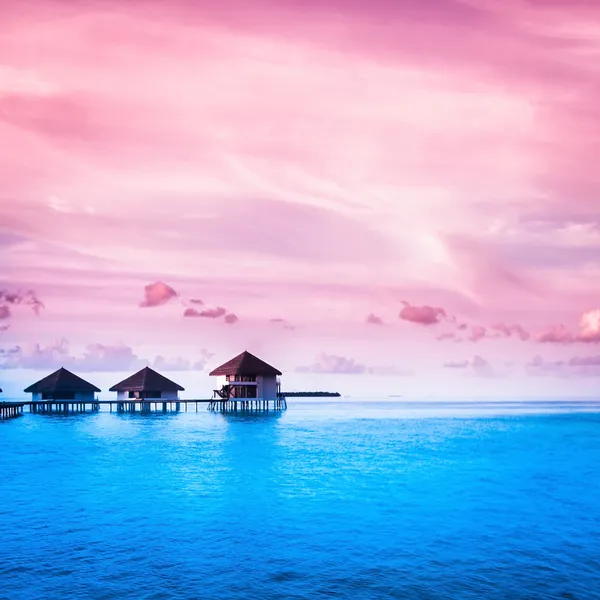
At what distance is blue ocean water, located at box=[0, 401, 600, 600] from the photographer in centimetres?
1744

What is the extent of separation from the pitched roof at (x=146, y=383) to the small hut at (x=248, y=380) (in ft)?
22.7

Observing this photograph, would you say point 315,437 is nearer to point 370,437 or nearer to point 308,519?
point 370,437

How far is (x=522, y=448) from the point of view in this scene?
54.6m

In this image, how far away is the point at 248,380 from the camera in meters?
90.0

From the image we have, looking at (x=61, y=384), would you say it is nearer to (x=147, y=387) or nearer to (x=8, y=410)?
(x=8, y=410)

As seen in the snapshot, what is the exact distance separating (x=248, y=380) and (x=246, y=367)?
2385 millimetres

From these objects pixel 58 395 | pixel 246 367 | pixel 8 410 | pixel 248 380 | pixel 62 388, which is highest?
pixel 246 367

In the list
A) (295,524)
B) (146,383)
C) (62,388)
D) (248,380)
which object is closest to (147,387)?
(146,383)

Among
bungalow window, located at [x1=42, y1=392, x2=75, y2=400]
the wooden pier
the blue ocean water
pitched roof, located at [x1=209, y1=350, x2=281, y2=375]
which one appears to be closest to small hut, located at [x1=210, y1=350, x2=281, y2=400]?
pitched roof, located at [x1=209, y1=350, x2=281, y2=375]

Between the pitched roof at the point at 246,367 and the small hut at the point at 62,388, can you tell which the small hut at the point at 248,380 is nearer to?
the pitched roof at the point at 246,367

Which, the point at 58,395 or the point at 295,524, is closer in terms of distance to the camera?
the point at 295,524

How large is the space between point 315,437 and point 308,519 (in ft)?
125

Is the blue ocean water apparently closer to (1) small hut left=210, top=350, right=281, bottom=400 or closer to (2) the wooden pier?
(2) the wooden pier

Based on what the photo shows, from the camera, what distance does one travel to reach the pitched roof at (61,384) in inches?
3556
